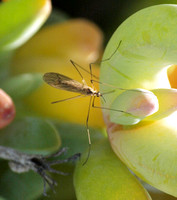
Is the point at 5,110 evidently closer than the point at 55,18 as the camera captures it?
Yes

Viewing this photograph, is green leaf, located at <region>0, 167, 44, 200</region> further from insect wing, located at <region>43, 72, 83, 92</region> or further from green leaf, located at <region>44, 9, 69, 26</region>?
green leaf, located at <region>44, 9, 69, 26</region>

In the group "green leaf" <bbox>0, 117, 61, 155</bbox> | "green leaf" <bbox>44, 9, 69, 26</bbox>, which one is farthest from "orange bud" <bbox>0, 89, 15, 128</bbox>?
"green leaf" <bbox>44, 9, 69, 26</bbox>

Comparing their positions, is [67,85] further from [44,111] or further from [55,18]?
[55,18]

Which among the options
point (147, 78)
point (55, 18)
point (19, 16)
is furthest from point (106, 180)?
point (55, 18)

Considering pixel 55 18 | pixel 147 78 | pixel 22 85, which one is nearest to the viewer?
pixel 147 78

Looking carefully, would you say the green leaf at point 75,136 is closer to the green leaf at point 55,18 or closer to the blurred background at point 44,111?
the blurred background at point 44,111

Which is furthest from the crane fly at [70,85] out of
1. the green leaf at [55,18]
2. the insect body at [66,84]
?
the green leaf at [55,18]
